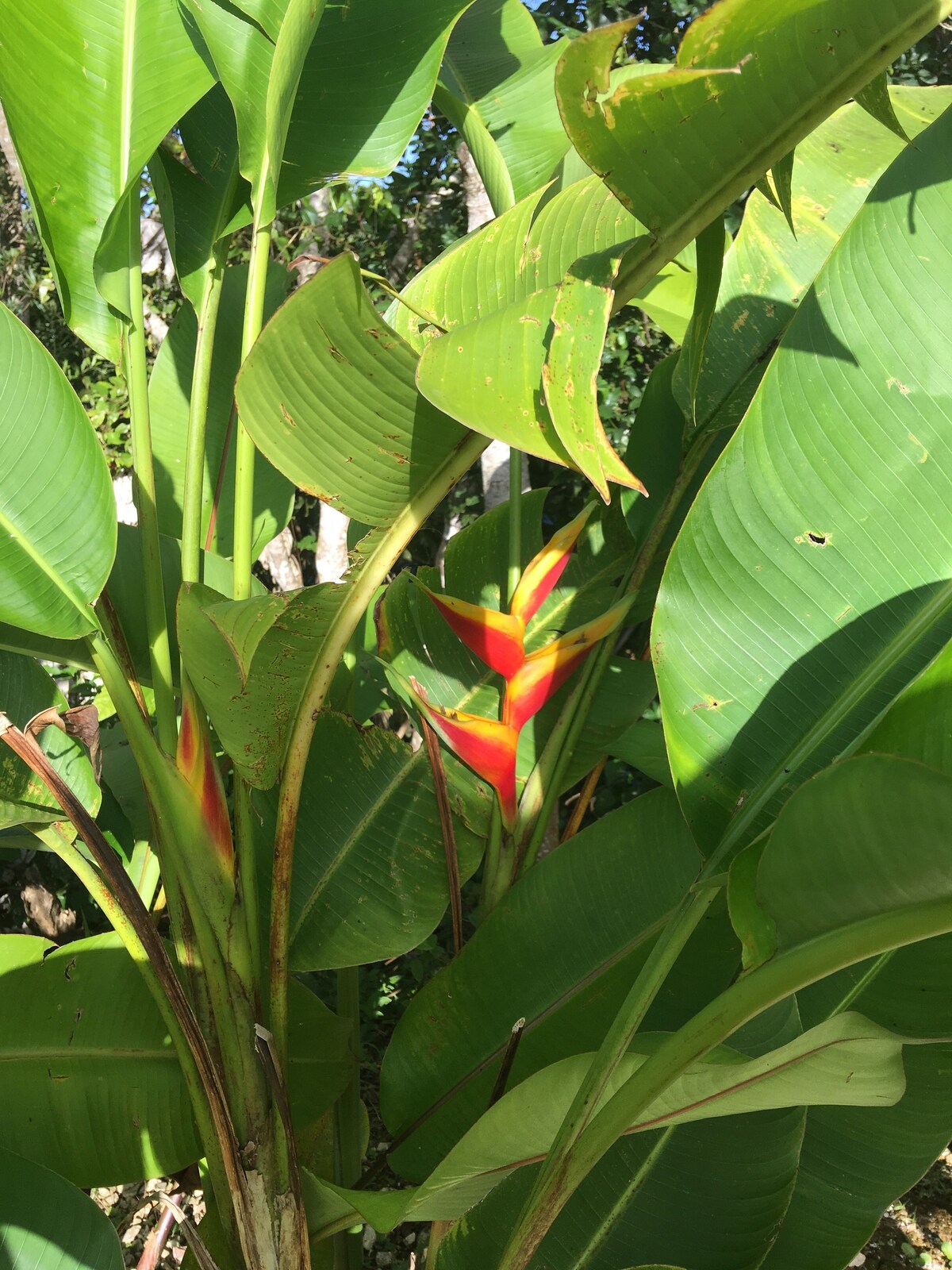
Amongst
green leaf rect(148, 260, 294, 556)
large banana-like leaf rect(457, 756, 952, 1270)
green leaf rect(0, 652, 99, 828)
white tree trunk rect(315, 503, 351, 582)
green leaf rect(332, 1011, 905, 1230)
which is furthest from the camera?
white tree trunk rect(315, 503, 351, 582)

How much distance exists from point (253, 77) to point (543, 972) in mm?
852

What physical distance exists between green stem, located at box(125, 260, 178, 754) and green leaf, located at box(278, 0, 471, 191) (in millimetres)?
194

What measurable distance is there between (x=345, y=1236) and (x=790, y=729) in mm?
858

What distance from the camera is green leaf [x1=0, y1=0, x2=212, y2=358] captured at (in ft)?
2.55

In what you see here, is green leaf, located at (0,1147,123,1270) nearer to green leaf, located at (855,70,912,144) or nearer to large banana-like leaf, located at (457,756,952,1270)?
large banana-like leaf, located at (457,756,952,1270)

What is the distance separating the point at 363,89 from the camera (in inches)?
34.2

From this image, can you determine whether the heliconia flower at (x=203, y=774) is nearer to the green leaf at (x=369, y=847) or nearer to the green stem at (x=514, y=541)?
the green leaf at (x=369, y=847)

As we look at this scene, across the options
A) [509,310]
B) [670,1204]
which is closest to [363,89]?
[509,310]

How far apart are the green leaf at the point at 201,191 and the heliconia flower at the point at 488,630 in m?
0.42

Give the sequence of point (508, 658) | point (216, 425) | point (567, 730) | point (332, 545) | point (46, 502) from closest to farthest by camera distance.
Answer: point (46, 502) < point (508, 658) < point (567, 730) < point (216, 425) < point (332, 545)

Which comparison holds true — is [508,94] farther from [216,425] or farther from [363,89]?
[216,425]

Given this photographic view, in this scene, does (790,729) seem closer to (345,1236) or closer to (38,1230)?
(38,1230)

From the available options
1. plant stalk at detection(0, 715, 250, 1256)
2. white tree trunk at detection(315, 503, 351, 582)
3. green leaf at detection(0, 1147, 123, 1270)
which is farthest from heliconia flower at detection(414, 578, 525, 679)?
white tree trunk at detection(315, 503, 351, 582)

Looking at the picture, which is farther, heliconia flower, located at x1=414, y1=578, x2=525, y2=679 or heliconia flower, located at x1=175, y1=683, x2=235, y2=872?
heliconia flower, located at x1=414, y1=578, x2=525, y2=679
